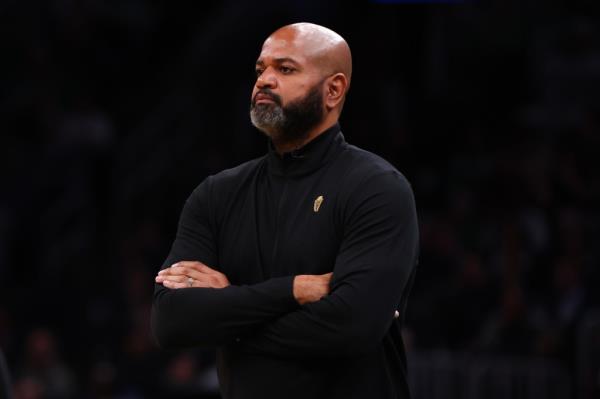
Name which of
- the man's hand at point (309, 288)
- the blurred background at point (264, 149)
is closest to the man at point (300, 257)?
the man's hand at point (309, 288)

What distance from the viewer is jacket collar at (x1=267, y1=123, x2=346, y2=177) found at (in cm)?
340

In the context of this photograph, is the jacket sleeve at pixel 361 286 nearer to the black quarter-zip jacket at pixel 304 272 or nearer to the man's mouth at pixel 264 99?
the black quarter-zip jacket at pixel 304 272

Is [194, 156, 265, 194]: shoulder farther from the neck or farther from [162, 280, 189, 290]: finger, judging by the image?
[162, 280, 189, 290]: finger

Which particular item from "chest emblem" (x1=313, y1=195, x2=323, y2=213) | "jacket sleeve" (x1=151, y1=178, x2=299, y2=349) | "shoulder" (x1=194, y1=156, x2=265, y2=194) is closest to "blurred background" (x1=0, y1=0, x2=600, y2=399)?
"shoulder" (x1=194, y1=156, x2=265, y2=194)

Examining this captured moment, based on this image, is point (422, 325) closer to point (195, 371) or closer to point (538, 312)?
point (538, 312)

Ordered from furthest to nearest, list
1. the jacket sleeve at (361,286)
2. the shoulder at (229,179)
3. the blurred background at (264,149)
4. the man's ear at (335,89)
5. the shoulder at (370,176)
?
the blurred background at (264,149)
the shoulder at (229,179)
the man's ear at (335,89)
the shoulder at (370,176)
the jacket sleeve at (361,286)

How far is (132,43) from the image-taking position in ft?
45.4

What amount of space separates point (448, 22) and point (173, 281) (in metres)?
10.0

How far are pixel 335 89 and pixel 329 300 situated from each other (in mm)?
639

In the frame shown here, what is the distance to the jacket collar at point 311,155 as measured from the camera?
340cm

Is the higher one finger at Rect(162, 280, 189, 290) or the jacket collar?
the jacket collar

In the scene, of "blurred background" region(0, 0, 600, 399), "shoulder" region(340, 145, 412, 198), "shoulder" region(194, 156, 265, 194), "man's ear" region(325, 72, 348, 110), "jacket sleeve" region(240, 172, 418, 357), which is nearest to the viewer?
"jacket sleeve" region(240, 172, 418, 357)

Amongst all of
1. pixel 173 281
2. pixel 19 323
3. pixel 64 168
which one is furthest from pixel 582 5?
pixel 173 281

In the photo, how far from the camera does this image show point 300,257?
3.29m
